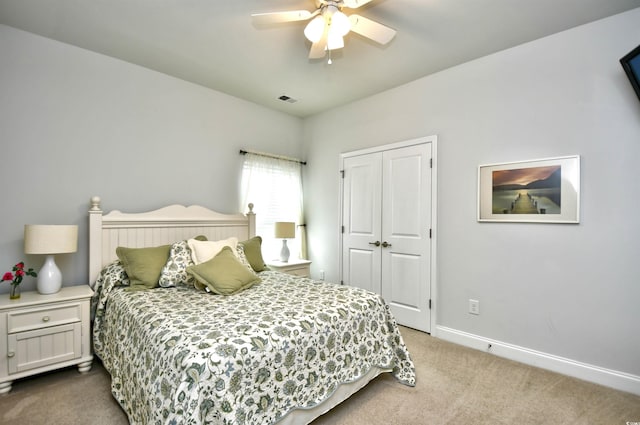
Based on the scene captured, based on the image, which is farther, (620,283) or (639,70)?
(620,283)

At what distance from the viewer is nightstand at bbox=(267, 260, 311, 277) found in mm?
3804

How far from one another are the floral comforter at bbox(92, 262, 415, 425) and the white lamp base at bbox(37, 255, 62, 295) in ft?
0.93

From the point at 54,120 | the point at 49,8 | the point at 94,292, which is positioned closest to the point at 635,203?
the point at 94,292

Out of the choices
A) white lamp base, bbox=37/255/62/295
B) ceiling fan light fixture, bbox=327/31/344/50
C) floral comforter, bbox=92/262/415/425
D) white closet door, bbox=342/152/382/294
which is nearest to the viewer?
floral comforter, bbox=92/262/415/425

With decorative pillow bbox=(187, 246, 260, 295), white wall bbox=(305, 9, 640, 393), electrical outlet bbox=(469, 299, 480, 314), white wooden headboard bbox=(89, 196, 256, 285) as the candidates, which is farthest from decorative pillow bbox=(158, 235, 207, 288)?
electrical outlet bbox=(469, 299, 480, 314)

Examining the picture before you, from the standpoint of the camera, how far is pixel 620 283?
2.26m

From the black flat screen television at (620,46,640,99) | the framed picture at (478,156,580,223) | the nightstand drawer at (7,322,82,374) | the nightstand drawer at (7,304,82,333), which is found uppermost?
the black flat screen television at (620,46,640,99)

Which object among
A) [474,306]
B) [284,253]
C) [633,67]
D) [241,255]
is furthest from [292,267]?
[633,67]

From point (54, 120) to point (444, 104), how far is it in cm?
372

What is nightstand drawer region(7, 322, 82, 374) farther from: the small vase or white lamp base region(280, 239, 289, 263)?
white lamp base region(280, 239, 289, 263)

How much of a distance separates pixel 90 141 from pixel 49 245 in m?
1.08

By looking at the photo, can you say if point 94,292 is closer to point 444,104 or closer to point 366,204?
point 366,204

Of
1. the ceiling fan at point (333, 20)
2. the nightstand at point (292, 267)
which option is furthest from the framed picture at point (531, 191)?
the nightstand at point (292, 267)

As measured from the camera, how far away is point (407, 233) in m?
3.46
